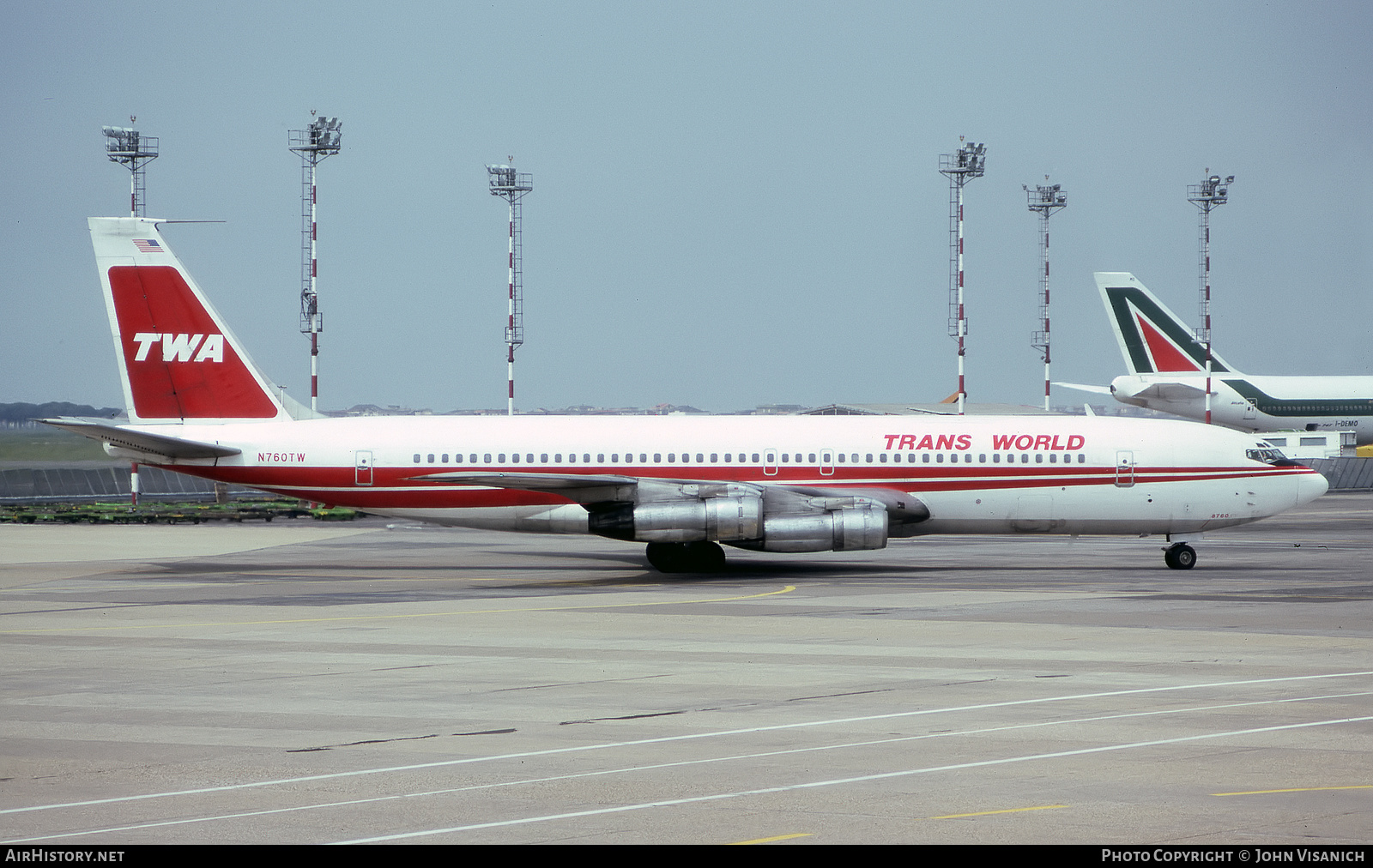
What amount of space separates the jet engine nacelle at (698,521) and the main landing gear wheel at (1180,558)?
11.2 metres

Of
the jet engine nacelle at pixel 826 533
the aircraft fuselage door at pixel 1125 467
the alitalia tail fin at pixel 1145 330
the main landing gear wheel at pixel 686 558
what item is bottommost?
the main landing gear wheel at pixel 686 558

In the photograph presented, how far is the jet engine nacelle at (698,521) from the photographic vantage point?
1421 inches

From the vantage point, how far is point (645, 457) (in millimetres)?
39031

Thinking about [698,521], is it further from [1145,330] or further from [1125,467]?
[1145,330]

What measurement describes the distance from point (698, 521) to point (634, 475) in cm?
345

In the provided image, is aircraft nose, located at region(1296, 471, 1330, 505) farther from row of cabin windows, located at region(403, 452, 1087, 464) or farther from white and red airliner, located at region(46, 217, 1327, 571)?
row of cabin windows, located at region(403, 452, 1087, 464)

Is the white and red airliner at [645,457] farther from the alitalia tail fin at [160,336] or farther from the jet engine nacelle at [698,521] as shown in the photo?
the jet engine nacelle at [698,521]

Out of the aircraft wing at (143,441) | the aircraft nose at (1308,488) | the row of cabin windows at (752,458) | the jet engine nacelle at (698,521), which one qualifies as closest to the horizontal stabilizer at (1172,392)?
the aircraft nose at (1308,488)

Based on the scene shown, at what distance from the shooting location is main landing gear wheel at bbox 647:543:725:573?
38.8 m

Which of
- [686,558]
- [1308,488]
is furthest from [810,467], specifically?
[1308,488]

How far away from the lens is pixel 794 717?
1605 cm

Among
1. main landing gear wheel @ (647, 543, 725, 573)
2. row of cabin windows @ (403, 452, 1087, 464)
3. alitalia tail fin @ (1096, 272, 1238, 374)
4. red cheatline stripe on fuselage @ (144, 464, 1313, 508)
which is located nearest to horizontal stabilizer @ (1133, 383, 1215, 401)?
alitalia tail fin @ (1096, 272, 1238, 374)

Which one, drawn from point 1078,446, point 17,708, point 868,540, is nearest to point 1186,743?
point 17,708
